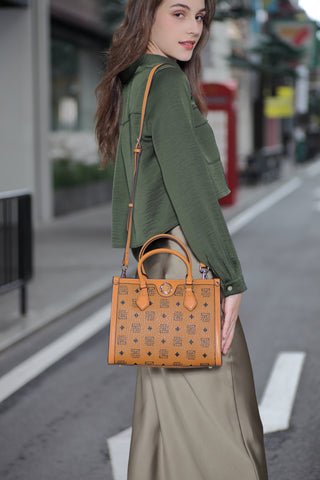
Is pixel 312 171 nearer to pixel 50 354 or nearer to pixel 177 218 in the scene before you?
pixel 50 354

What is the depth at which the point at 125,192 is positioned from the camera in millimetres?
2547

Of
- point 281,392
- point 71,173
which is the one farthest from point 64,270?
point 71,173

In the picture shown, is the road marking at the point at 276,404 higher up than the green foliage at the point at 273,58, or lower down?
lower down

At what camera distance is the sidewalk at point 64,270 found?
Result: 6.62 meters

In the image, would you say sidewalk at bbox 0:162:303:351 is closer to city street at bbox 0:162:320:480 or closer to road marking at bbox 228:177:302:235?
city street at bbox 0:162:320:480

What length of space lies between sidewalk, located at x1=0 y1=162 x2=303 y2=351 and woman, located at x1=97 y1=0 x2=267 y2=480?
3.33 meters

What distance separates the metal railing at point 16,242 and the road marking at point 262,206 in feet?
21.0

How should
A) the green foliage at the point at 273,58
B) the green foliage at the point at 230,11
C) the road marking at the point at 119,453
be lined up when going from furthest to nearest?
the green foliage at the point at 273,58 < the green foliage at the point at 230,11 < the road marking at the point at 119,453

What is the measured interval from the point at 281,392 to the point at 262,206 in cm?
1279

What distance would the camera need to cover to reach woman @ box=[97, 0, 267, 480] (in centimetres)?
233

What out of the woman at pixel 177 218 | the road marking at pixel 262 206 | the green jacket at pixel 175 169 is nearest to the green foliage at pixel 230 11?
the road marking at pixel 262 206

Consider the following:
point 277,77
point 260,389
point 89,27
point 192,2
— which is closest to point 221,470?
point 192,2

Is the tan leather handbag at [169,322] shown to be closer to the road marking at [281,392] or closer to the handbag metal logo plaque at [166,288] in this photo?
the handbag metal logo plaque at [166,288]

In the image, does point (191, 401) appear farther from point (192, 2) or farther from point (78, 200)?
point (78, 200)
